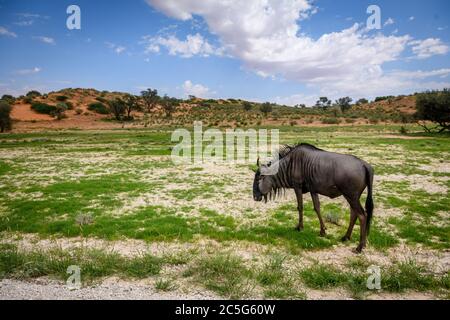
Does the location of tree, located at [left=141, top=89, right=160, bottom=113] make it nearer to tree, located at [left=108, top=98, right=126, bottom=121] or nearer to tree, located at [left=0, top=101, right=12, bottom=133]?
tree, located at [left=108, top=98, right=126, bottom=121]

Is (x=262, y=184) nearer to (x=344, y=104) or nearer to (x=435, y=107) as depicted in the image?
(x=435, y=107)

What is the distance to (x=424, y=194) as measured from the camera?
11867mm

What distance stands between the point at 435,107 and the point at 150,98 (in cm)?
7612

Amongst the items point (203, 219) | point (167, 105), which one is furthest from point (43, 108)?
point (203, 219)

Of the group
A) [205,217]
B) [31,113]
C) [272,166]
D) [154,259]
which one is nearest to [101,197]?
[205,217]

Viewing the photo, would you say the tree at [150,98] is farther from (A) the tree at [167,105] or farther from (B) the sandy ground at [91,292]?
(B) the sandy ground at [91,292]

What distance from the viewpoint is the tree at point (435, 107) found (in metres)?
37.8

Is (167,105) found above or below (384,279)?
above

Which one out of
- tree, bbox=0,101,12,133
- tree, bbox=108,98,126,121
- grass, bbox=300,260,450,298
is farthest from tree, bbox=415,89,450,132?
tree, bbox=108,98,126,121

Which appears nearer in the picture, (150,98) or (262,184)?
(262,184)

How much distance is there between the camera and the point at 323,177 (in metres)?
7.20

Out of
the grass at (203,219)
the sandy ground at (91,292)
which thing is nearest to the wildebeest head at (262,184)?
the grass at (203,219)

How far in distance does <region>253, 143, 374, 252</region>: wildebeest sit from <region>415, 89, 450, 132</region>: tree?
3983cm

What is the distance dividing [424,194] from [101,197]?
44.8 ft
